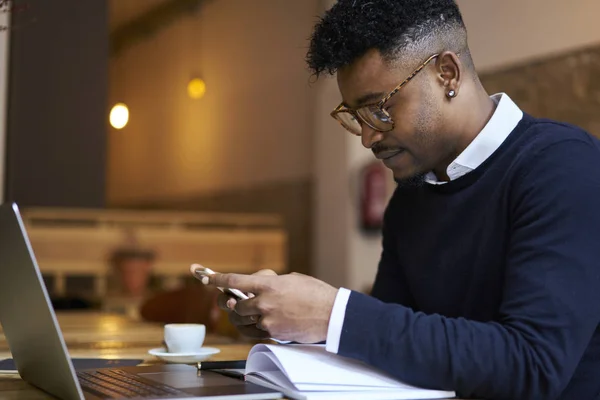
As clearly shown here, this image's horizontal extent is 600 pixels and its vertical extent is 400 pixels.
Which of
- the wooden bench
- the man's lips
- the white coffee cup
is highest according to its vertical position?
the man's lips

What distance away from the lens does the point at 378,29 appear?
1289mm

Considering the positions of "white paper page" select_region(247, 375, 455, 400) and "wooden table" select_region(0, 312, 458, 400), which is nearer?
"white paper page" select_region(247, 375, 455, 400)

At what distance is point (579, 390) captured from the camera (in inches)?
49.4

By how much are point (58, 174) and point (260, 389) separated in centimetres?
393

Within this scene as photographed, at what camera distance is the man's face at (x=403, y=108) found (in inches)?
51.1

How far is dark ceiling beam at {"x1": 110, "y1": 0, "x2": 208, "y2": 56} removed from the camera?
30.7ft

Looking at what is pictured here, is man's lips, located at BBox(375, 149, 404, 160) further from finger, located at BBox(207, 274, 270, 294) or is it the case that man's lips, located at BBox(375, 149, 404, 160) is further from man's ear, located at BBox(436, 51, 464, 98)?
finger, located at BBox(207, 274, 270, 294)

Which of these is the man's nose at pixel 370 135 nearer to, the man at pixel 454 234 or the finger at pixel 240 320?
the man at pixel 454 234

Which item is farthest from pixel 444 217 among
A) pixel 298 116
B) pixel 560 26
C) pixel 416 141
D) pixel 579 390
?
pixel 298 116

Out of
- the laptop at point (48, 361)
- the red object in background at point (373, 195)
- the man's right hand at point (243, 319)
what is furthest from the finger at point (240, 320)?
the red object in background at point (373, 195)

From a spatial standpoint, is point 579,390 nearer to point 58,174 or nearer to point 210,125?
point 58,174

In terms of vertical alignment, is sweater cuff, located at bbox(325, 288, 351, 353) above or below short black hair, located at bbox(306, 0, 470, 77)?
below

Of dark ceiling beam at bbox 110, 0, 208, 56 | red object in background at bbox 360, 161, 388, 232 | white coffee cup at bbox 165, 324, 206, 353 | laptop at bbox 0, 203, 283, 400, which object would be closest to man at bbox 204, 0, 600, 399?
laptop at bbox 0, 203, 283, 400

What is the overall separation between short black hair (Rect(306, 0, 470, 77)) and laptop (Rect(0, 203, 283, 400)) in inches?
21.7
